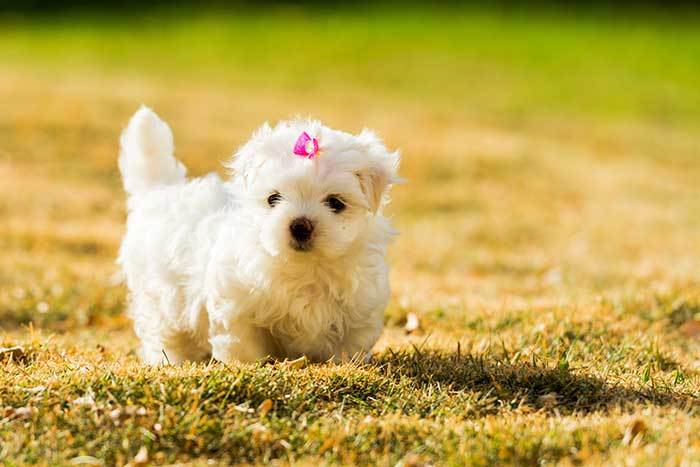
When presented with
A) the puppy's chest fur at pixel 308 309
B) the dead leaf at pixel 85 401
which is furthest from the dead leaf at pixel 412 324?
the dead leaf at pixel 85 401

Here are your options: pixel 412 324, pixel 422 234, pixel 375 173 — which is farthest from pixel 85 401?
pixel 422 234

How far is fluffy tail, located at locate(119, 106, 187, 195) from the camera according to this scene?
573 centimetres

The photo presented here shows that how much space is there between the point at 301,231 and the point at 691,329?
3.25m

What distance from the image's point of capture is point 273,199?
181 inches

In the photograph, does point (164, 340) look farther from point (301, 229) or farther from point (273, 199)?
point (301, 229)

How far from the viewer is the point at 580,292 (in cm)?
747

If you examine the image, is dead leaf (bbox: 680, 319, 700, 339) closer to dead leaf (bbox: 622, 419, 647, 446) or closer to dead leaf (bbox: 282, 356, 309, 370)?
dead leaf (bbox: 622, 419, 647, 446)

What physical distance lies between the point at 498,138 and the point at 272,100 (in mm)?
4790

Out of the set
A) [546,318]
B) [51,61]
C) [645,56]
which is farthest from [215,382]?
[645,56]

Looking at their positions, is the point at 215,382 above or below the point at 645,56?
below

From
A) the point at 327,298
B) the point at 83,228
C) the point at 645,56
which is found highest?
the point at 645,56

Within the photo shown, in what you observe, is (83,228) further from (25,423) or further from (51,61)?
(51,61)

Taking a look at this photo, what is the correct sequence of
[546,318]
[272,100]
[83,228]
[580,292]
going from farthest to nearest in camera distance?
[272,100]
[83,228]
[580,292]
[546,318]

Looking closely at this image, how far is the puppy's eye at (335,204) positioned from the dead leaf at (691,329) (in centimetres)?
295
